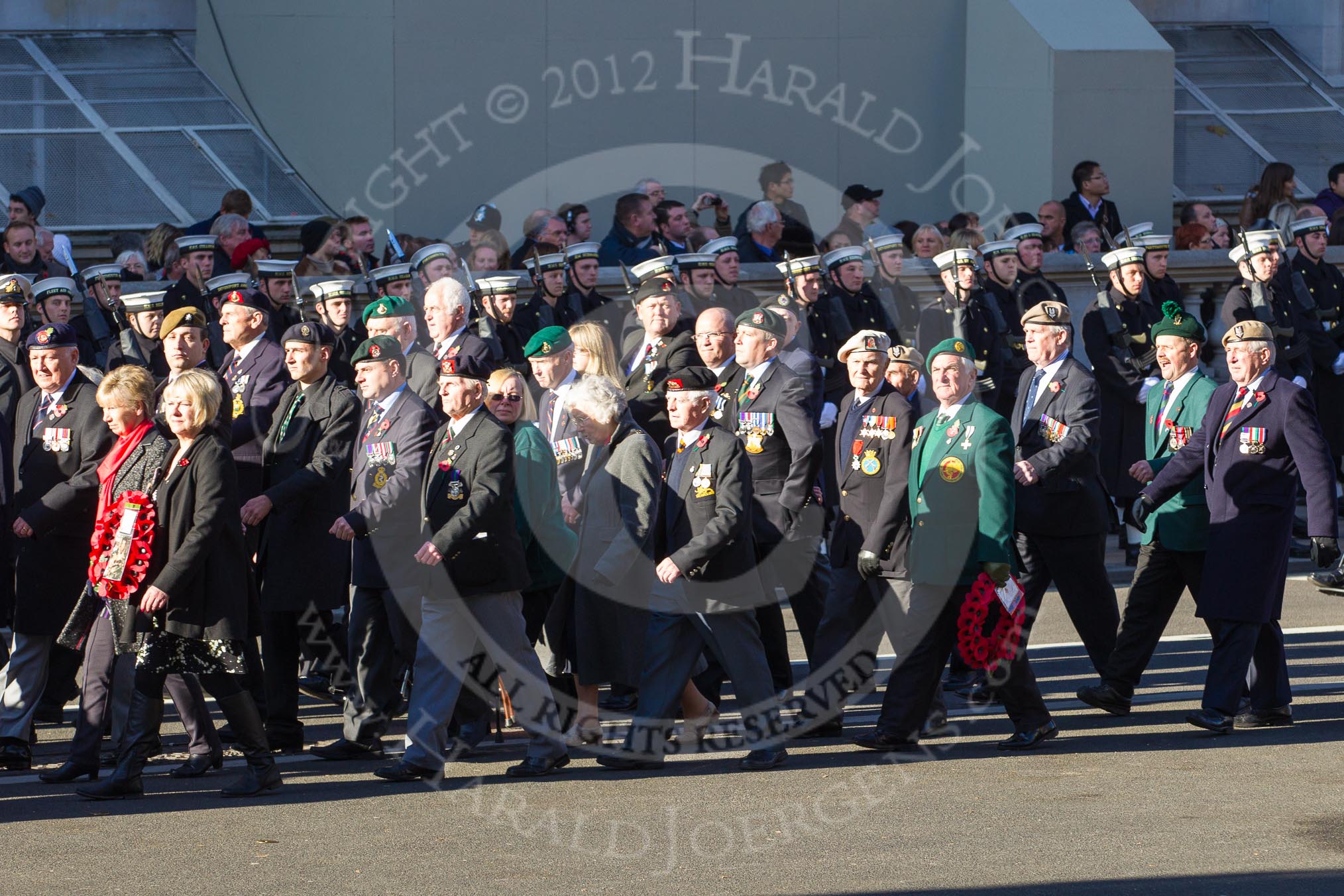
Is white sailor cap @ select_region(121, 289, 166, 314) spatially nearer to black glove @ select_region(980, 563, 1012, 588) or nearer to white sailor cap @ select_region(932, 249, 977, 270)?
black glove @ select_region(980, 563, 1012, 588)

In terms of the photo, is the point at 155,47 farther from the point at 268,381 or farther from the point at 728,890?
the point at 728,890

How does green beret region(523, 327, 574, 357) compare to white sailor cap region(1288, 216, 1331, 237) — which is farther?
white sailor cap region(1288, 216, 1331, 237)

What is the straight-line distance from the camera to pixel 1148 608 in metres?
9.27

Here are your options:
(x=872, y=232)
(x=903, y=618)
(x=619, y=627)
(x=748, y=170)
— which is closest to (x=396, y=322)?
(x=619, y=627)

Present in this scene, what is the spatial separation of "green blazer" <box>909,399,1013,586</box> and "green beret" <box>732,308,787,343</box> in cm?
122

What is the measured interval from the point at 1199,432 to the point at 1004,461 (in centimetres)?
114

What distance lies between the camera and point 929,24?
65.9 ft

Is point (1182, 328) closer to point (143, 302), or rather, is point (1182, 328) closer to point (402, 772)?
point (402, 772)

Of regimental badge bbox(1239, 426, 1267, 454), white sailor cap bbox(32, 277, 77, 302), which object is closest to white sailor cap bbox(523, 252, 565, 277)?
white sailor cap bbox(32, 277, 77, 302)

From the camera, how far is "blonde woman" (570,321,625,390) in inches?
377

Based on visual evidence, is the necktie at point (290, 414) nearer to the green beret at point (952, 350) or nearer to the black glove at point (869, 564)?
the black glove at point (869, 564)

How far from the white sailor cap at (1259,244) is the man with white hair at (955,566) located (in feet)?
20.6

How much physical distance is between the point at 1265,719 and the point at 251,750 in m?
4.40

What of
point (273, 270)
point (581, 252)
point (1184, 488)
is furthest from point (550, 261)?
point (1184, 488)
